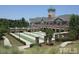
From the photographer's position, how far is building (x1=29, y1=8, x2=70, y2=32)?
241 inches

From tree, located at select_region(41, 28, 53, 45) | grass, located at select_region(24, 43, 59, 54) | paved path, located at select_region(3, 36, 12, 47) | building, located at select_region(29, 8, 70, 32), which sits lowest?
grass, located at select_region(24, 43, 59, 54)

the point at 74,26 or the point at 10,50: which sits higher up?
the point at 74,26

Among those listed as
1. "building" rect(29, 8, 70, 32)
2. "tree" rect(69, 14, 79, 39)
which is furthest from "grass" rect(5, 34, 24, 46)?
"tree" rect(69, 14, 79, 39)

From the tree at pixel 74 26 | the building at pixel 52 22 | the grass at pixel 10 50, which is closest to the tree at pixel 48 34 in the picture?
the building at pixel 52 22

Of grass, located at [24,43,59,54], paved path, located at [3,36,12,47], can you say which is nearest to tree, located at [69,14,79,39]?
grass, located at [24,43,59,54]

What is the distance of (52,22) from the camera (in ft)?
20.2

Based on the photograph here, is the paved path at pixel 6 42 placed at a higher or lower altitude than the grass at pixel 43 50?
higher

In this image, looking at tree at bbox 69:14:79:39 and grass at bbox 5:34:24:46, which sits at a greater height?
tree at bbox 69:14:79:39

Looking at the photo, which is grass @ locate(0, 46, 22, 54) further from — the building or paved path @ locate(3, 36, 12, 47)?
the building

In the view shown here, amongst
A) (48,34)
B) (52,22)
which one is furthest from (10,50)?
(52,22)

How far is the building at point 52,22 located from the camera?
613 centimetres

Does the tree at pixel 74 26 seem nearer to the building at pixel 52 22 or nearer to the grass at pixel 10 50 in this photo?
the building at pixel 52 22

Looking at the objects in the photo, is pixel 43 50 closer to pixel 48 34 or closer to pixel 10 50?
pixel 48 34
